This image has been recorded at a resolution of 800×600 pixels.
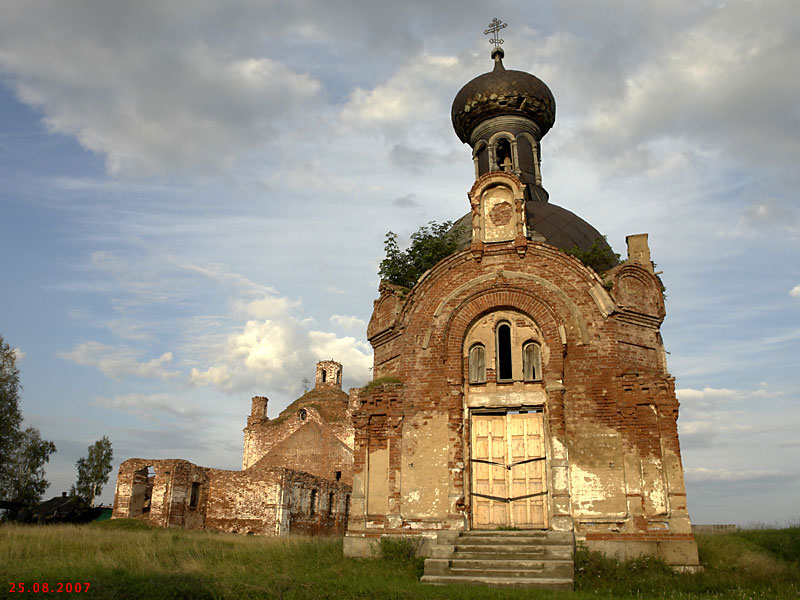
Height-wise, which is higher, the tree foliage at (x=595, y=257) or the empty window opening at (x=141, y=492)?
the tree foliage at (x=595, y=257)

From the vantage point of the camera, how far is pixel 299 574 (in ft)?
33.8

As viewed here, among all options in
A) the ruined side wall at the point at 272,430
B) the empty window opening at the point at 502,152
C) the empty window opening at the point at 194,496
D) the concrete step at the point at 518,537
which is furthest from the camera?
the ruined side wall at the point at 272,430

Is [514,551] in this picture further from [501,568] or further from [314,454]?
[314,454]

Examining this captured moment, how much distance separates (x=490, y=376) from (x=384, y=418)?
92.4 inches

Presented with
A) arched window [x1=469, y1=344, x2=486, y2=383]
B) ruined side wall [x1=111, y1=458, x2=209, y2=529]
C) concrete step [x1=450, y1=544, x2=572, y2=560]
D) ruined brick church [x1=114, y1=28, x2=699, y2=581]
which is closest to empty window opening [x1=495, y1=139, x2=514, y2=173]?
ruined brick church [x1=114, y1=28, x2=699, y2=581]

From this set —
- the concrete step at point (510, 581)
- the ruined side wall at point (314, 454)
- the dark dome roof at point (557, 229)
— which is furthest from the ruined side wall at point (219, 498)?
the concrete step at point (510, 581)

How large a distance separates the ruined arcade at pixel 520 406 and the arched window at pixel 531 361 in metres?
0.03

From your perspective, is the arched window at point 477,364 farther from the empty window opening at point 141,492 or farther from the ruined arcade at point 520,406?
the empty window opening at point 141,492

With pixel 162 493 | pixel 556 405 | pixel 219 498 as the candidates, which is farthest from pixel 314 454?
pixel 556 405

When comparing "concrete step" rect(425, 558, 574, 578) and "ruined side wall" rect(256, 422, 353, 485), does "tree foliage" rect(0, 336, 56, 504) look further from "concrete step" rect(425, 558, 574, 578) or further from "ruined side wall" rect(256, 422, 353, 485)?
"concrete step" rect(425, 558, 574, 578)

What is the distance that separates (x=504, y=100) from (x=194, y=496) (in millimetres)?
21145

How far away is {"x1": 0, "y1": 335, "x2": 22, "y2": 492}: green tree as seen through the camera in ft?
91.2

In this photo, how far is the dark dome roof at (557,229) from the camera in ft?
50.8

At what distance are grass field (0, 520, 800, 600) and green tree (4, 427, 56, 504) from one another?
67.5 ft
